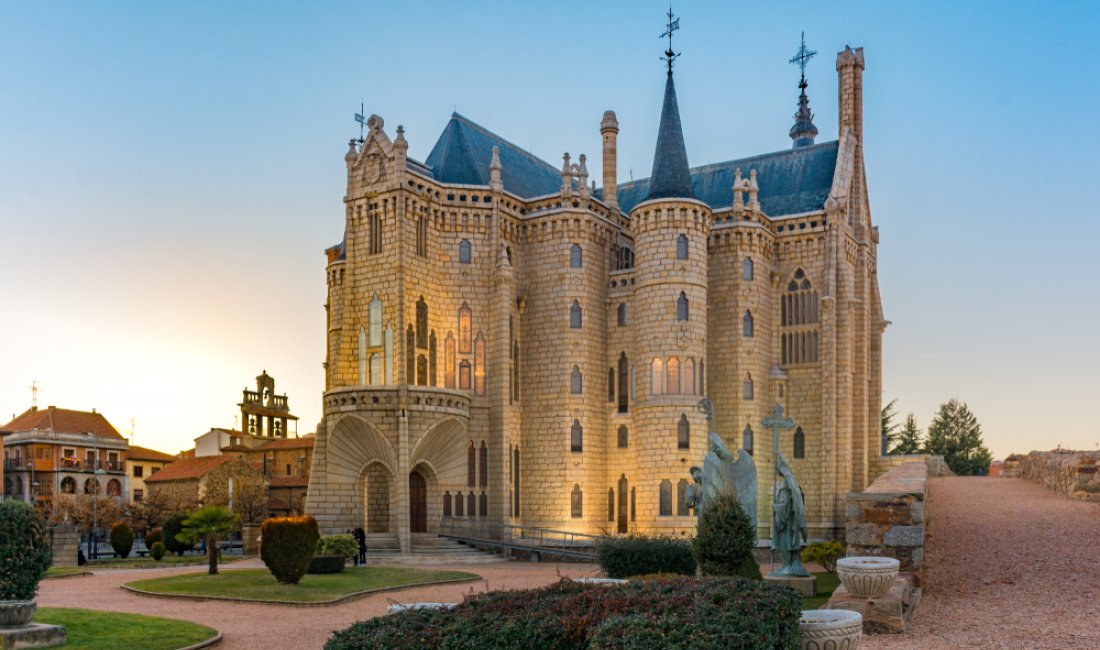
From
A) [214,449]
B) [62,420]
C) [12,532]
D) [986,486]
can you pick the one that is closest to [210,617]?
[12,532]

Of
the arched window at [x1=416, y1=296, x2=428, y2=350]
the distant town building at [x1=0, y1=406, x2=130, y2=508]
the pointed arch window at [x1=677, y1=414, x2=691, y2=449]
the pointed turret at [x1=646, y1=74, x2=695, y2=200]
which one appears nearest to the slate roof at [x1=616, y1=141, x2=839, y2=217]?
the pointed turret at [x1=646, y1=74, x2=695, y2=200]

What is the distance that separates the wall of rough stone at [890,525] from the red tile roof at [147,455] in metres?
82.4

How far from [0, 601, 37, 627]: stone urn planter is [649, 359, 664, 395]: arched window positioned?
2955 cm

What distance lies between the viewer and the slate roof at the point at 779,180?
48469 millimetres

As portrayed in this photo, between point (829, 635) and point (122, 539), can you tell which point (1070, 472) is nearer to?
point (829, 635)

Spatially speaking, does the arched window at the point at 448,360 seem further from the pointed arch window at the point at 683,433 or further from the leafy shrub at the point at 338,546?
the leafy shrub at the point at 338,546

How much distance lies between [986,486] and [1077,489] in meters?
5.55

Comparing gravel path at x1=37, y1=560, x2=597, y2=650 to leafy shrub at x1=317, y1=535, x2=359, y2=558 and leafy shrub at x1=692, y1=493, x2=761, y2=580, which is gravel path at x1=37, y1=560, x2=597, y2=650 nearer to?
leafy shrub at x1=692, y1=493, x2=761, y2=580

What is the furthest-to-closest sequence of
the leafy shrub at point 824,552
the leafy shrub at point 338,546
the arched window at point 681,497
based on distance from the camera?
1. the arched window at point 681,497
2. the leafy shrub at point 338,546
3. the leafy shrub at point 824,552

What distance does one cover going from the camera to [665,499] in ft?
133

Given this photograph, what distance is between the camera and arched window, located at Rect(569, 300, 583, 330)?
143ft

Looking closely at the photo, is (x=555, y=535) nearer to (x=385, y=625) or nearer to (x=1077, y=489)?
(x=1077, y=489)

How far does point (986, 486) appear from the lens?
27.7 m

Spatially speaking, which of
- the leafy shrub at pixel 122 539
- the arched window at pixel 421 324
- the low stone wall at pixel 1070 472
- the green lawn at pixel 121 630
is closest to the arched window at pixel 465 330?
the arched window at pixel 421 324
